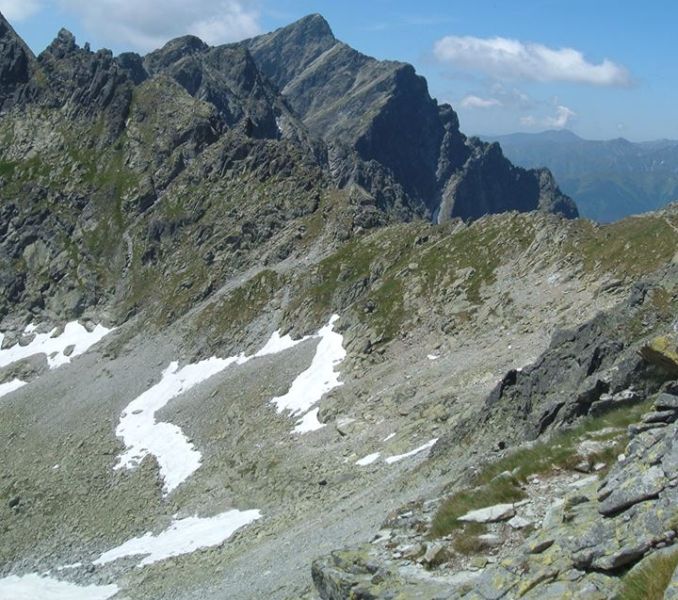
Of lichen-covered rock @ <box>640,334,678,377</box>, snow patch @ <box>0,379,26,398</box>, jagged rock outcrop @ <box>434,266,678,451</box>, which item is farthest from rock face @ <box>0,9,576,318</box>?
lichen-covered rock @ <box>640,334,678,377</box>

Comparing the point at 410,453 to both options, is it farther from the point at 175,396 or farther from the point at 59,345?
the point at 59,345

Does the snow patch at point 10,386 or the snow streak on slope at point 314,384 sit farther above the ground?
the snow patch at point 10,386

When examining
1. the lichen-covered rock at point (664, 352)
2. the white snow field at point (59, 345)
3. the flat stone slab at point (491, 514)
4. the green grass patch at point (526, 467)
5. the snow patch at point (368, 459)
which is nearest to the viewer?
the flat stone slab at point (491, 514)

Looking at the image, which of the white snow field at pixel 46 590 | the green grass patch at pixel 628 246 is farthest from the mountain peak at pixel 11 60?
the green grass patch at pixel 628 246

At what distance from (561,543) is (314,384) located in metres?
45.9

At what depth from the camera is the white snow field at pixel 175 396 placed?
53.0 metres

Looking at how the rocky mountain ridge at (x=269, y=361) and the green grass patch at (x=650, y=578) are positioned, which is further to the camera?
the rocky mountain ridge at (x=269, y=361)

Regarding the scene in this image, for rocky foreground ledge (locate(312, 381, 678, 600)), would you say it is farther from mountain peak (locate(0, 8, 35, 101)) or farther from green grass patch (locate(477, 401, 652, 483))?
mountain peak (locate(0, 8, 35, 101))

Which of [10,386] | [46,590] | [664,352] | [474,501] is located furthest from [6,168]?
[474,501]

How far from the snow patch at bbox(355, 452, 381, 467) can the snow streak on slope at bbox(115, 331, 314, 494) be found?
15.4 meters

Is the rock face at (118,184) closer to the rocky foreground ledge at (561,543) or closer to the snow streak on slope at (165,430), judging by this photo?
the snow streak on slope at (165,430)

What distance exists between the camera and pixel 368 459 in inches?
1625

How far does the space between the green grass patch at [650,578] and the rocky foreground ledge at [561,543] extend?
0.02m

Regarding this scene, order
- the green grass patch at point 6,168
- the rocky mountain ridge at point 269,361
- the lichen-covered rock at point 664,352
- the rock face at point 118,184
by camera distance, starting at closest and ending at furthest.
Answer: the lichen-covered rock at point 664,352 → the rocky mountain ridge at point 269,361 → the rock face at point 118,184 → the green grass patch at point 6,168
